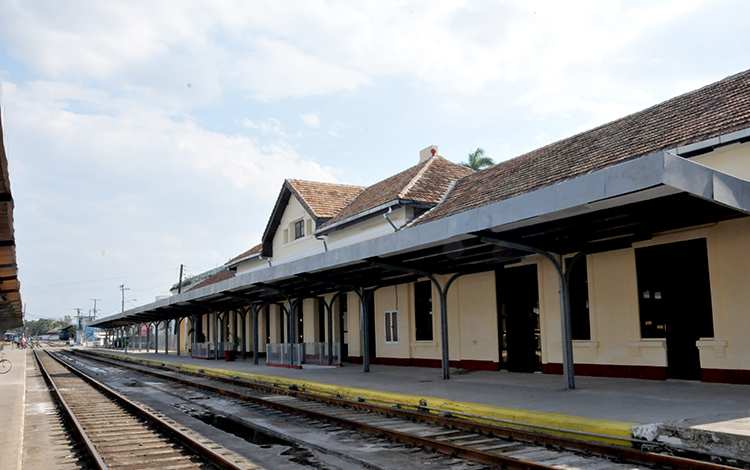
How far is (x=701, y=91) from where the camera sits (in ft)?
45.3

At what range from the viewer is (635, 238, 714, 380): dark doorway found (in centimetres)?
1098

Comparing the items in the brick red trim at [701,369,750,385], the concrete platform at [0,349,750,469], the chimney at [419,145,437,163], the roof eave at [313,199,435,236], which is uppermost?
the chimney at [419,145,437,163]

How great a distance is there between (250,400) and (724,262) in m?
10.3

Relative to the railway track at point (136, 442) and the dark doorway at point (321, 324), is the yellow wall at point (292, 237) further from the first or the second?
the railway track at point (136, 442)

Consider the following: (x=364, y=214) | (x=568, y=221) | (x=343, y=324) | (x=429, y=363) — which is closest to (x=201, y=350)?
(x=343, y=324)

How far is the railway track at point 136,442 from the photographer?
24.6 ft

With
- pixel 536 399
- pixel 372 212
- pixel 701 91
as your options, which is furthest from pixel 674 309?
pixel 372 212

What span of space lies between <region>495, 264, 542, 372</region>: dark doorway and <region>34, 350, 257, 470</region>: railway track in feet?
28.7

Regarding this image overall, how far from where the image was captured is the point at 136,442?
29.7ft

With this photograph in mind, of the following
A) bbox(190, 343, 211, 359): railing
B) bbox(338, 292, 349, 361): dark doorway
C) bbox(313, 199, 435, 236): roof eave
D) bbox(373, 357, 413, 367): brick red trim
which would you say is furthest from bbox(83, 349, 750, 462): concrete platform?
bbox(190, 343, 211, 359): railing

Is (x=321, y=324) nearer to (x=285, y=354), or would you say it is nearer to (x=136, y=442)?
(x=285, y=354)

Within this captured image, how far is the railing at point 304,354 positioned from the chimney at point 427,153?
31.1ft

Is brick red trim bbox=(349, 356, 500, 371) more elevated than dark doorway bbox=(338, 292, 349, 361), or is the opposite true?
dark doorway bbox=(338, 292, 349, 361)

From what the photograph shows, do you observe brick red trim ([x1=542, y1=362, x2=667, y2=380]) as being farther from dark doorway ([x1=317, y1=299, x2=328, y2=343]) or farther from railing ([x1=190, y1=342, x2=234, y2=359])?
railing ([x1=190, y1=342, x2=234, y2=359])
